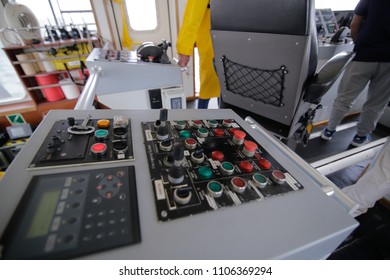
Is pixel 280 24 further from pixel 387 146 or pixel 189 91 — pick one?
pixel 189 91

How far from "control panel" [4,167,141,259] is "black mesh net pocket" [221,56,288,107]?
0.75 meters

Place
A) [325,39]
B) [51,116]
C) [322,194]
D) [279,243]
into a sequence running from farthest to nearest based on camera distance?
1. [325,39]
2. [51,116]
3. [322,194]
4. [279,243]

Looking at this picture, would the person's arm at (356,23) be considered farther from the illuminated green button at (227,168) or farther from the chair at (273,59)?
the illuminated green button at (227,168)

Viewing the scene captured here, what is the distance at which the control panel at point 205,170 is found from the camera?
0.38m

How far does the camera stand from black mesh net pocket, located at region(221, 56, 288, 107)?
85 centimetres

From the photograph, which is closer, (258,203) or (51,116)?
(258,203)

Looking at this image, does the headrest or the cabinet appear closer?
the headrest

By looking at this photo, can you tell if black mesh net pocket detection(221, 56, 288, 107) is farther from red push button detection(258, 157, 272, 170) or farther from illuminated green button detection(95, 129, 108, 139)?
illuminated green button detection(95, 129, 108, 139)

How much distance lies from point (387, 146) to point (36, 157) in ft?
4.84

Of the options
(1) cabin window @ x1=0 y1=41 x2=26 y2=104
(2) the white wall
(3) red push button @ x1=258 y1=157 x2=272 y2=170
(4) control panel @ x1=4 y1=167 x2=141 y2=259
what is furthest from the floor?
(1) cabin window @ x1=0 y1=41 x2=26 y2=104

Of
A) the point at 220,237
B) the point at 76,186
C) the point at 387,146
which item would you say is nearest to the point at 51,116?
the point at 76,186

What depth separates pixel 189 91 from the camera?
3199 millimetres

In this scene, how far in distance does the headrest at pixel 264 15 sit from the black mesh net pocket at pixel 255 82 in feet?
0.50

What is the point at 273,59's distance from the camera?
79cm
